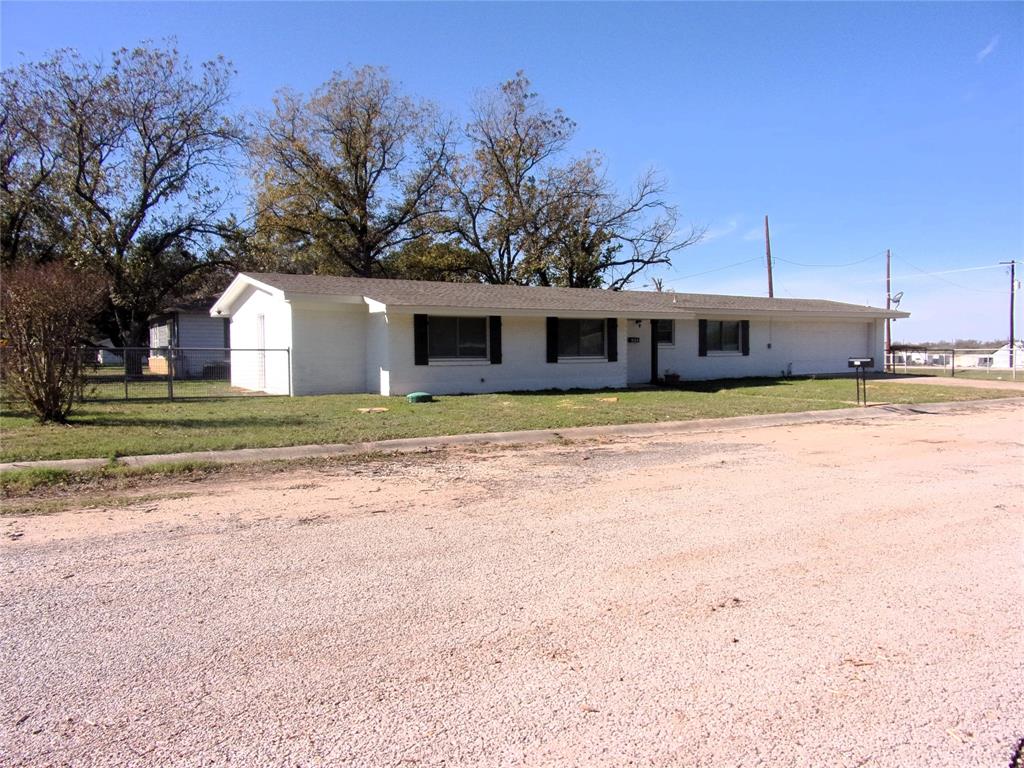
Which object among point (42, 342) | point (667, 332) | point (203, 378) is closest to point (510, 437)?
point (42, 342)

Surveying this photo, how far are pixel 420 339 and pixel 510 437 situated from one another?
24.4 feet

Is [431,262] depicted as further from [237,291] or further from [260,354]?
[260,354]

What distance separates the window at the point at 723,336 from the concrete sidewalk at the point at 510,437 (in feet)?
28.9

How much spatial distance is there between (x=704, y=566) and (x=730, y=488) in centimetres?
270

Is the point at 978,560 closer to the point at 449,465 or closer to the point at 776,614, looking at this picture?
the point at 776,614

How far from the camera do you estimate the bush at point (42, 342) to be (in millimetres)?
11227

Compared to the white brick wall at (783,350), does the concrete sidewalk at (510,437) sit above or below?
below

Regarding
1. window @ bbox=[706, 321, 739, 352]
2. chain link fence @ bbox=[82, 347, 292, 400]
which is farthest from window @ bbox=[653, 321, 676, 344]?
chain link fence @ bbox=[82, 347, 292, 400]

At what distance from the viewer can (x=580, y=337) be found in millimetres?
20953

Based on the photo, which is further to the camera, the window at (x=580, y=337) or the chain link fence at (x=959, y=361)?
the chain link fence at (x=959, y=361)

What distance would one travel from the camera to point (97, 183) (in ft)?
90.7

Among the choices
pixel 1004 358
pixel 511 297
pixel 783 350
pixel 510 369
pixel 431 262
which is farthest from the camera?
pixel 1004 358

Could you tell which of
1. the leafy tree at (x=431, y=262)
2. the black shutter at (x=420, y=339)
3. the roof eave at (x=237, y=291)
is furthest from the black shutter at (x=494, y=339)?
the leafy tree at (x=431, y=262)

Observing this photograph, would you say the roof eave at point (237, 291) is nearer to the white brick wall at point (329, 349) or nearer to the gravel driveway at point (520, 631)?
the white brick wall at point (329, 349)
